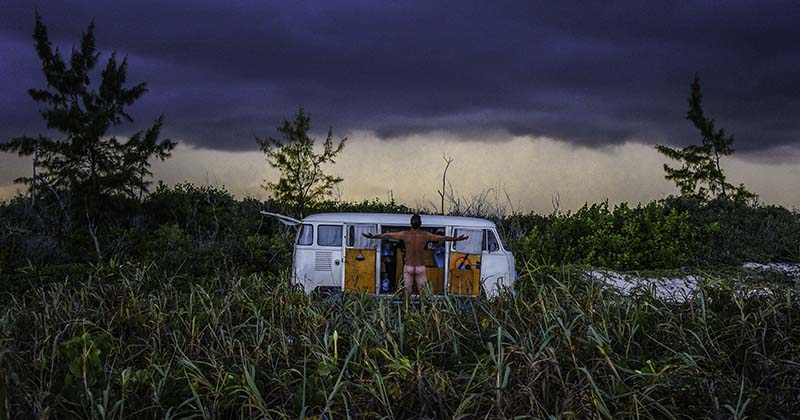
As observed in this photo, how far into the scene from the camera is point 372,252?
13.4 m

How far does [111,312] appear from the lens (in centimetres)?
781

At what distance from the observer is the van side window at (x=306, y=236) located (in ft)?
44.6

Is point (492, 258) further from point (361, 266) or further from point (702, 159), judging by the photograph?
point (702, 159)

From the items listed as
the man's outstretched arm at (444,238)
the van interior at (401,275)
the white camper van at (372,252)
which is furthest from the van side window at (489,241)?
the man's outstretched arm at (444,238)

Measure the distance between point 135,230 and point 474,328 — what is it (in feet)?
61.6

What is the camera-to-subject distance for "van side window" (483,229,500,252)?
13.5 metres

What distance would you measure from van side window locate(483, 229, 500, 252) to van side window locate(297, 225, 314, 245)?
11.2ft

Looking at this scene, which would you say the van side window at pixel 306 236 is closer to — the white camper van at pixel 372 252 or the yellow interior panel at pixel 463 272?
the white camper van at pixel 372 252

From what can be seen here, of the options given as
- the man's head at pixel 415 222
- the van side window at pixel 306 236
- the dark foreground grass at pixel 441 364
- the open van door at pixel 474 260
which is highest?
the man's head at pixel 415 222

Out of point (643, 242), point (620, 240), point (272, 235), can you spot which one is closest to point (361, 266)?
point (620, 240)

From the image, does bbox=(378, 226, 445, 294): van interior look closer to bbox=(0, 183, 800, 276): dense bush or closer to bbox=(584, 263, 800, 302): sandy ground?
bbox=(584, 263, 800, 302): sandy ground

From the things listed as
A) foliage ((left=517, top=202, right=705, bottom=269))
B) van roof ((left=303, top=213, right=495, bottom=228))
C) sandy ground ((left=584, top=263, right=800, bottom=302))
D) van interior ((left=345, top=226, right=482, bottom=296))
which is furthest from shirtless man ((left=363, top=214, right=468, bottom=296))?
foliage ((left=517, top=202, right=705, bottom=269))

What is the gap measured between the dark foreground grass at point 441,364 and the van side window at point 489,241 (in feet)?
19.9

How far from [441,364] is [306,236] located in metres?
8.32
